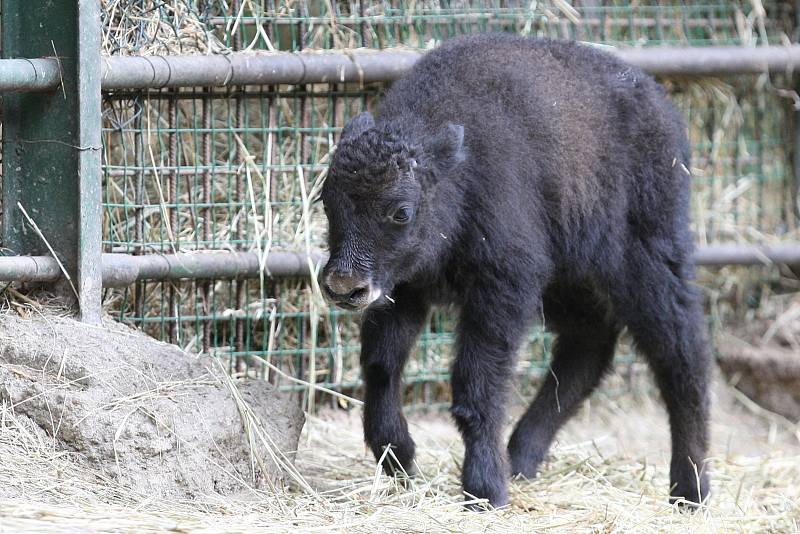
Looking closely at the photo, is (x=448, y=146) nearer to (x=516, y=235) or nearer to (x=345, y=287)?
(x=516, y=235)

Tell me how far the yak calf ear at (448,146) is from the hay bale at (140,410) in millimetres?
1344

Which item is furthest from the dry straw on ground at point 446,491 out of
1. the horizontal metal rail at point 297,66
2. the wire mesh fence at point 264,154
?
the horizontal metal rail at point 297,66

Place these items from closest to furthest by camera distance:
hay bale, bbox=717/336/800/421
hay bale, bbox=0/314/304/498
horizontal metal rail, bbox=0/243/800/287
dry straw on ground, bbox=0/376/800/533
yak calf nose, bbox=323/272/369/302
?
dry straw on ground, bbox=0/376/800/533 < hay bale, bbox=0/314/304/498 < yak calf nose, bbox=323/272/369/302 < horizontal metal rail, bbox=0/243/800/287 < hay bale, bbox=717/336/800/421

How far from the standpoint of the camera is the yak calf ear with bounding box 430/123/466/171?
16.5ft

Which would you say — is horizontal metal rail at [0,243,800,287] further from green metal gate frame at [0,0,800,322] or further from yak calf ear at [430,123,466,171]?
yak calf ear at [430,123,466,171]

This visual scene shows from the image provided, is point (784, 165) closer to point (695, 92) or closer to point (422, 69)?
point (695, 92)

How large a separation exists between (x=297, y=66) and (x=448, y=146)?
1.61 meters

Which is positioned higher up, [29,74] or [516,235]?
[29,74]

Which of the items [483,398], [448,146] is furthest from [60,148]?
[483,398]

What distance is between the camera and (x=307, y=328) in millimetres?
7145

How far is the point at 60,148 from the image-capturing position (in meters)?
5.47

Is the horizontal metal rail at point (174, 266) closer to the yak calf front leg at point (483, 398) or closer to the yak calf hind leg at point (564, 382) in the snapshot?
the yak calf hind leg at point (564, 382)

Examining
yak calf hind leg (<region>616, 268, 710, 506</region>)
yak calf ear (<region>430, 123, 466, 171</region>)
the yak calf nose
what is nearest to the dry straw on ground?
yak calf hind leg (<region>616, 268, 710, 506</region>)

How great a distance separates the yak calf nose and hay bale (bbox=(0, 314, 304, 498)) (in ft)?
2.31
